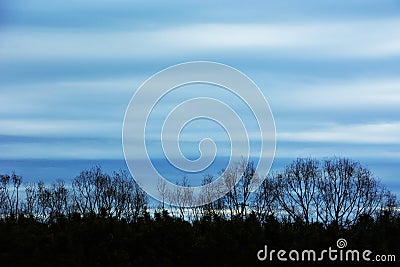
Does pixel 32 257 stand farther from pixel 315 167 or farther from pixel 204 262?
pixel 315 167

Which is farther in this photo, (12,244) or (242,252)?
(242,252)

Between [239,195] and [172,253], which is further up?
[239,195]

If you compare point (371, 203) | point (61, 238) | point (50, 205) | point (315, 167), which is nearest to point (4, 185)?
point (50, 205)

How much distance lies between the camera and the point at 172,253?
13.8 m

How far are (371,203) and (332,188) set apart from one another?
12.8ft

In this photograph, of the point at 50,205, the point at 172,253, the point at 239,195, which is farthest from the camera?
the point at 239,195

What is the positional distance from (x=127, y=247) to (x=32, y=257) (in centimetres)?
187

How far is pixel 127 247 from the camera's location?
44.3ft

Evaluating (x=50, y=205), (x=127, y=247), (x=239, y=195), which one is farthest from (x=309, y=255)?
(x=239, y=195)

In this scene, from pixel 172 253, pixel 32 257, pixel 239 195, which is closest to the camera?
pixel 32 257

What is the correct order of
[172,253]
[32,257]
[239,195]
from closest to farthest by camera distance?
[32,257] < [172,253] < [239,195]

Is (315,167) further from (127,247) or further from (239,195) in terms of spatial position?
(127,247)

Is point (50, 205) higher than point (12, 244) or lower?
higher

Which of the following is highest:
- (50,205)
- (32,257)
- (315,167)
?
(315,167)
